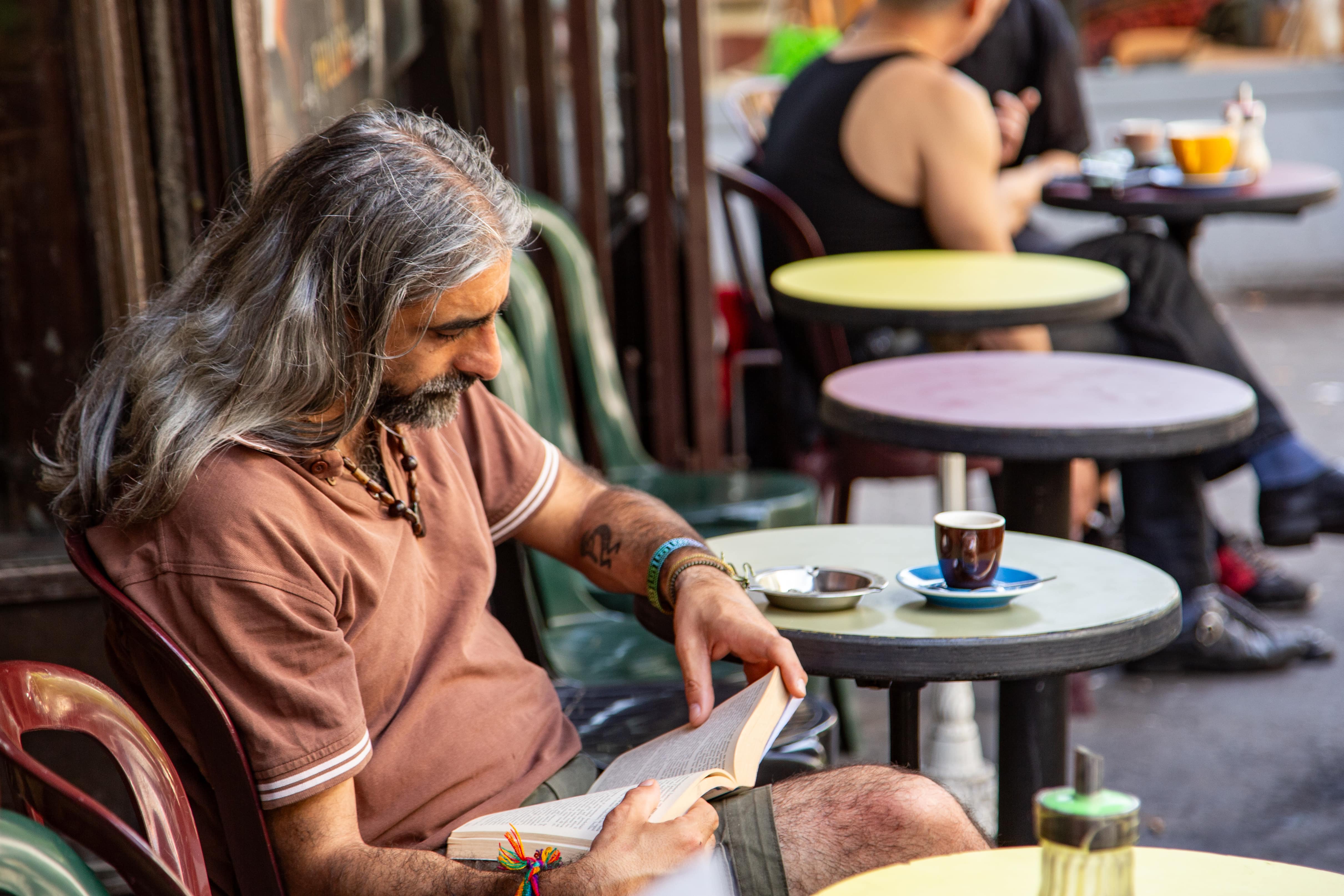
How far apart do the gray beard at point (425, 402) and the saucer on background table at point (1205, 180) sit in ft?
11.2

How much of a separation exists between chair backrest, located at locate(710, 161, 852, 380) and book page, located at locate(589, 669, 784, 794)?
215 centimetres

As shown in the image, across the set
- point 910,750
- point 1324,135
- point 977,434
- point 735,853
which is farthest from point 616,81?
point 1324,135

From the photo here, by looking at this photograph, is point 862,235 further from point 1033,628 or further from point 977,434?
point 1033,628

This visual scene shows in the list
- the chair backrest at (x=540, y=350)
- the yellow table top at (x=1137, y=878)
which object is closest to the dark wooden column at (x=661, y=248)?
the chair backrest at (x=540, y=350)

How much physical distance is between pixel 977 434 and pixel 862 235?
1.85 m

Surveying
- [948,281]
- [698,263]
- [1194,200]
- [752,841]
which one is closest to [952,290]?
[948,281]

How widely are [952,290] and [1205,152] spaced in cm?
142

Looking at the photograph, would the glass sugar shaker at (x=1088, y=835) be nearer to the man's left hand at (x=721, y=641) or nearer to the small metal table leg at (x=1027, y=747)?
the man's left hand at (x=721, y=641)

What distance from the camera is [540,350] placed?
3.23 metres

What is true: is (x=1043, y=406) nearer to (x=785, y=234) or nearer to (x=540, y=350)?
(x=540, y=350)

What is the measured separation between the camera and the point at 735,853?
1.53 m

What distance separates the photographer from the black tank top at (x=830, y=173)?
4.15 m

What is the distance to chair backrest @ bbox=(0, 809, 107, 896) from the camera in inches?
42.6

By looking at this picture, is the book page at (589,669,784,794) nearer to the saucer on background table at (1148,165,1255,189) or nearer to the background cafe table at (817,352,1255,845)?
the background cafe table at (817,352,1255,845)
